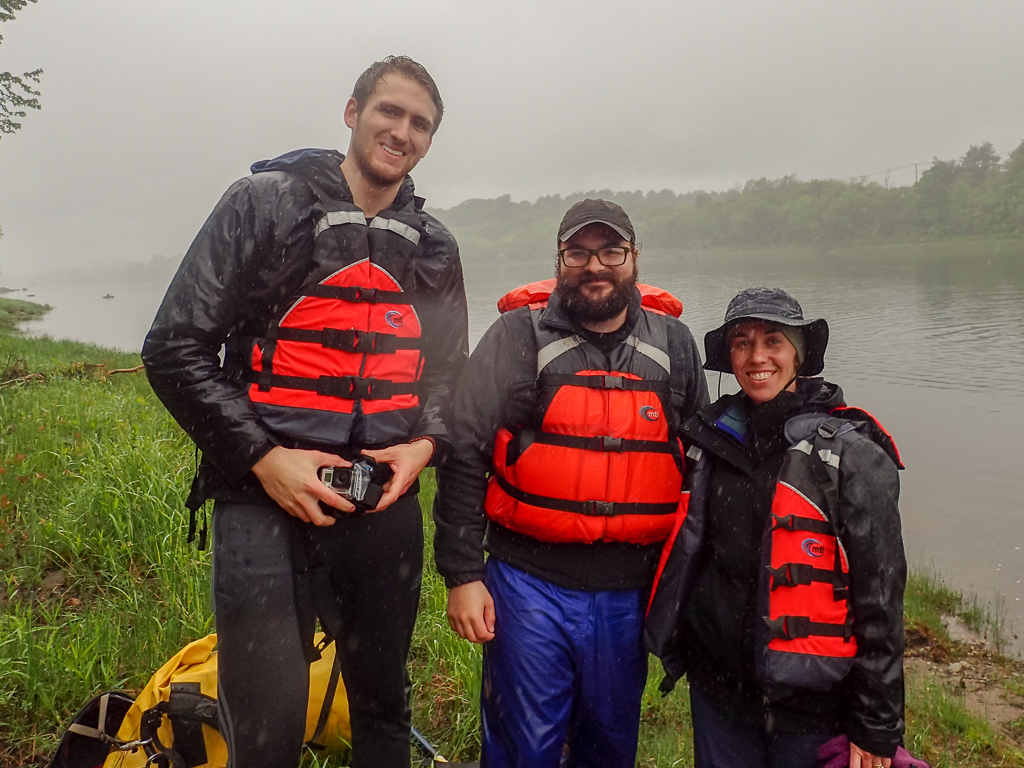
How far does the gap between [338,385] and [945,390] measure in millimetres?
19756

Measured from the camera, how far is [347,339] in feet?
7.56

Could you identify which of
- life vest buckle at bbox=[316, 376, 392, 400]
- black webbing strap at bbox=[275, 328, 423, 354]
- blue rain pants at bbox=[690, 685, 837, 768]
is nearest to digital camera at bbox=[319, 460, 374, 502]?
life vest buckle at bbox=[316, 376, 392, 400]

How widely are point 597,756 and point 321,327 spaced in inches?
79.7

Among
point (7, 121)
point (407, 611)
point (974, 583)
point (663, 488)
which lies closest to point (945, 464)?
point (974, 583)

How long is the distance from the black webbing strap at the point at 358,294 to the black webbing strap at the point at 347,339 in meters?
0.12

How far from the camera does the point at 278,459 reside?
82.6 inches

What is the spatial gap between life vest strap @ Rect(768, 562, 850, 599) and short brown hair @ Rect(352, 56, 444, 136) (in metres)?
2.16

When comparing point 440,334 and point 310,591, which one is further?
point 440,334

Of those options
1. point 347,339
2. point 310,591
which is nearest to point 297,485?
point 310,591

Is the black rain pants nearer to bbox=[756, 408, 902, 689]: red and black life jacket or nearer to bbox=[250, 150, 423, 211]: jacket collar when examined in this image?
bbox=[250, 150, 423, 211]: jacket collar

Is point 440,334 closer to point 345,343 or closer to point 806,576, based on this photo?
point 345,343

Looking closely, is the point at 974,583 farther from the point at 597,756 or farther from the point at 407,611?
the point at 407,611

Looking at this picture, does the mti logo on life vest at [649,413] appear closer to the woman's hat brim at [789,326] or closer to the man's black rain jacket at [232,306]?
the woman's hat brim at [789,326]

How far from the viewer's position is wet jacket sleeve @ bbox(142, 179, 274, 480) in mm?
2078
